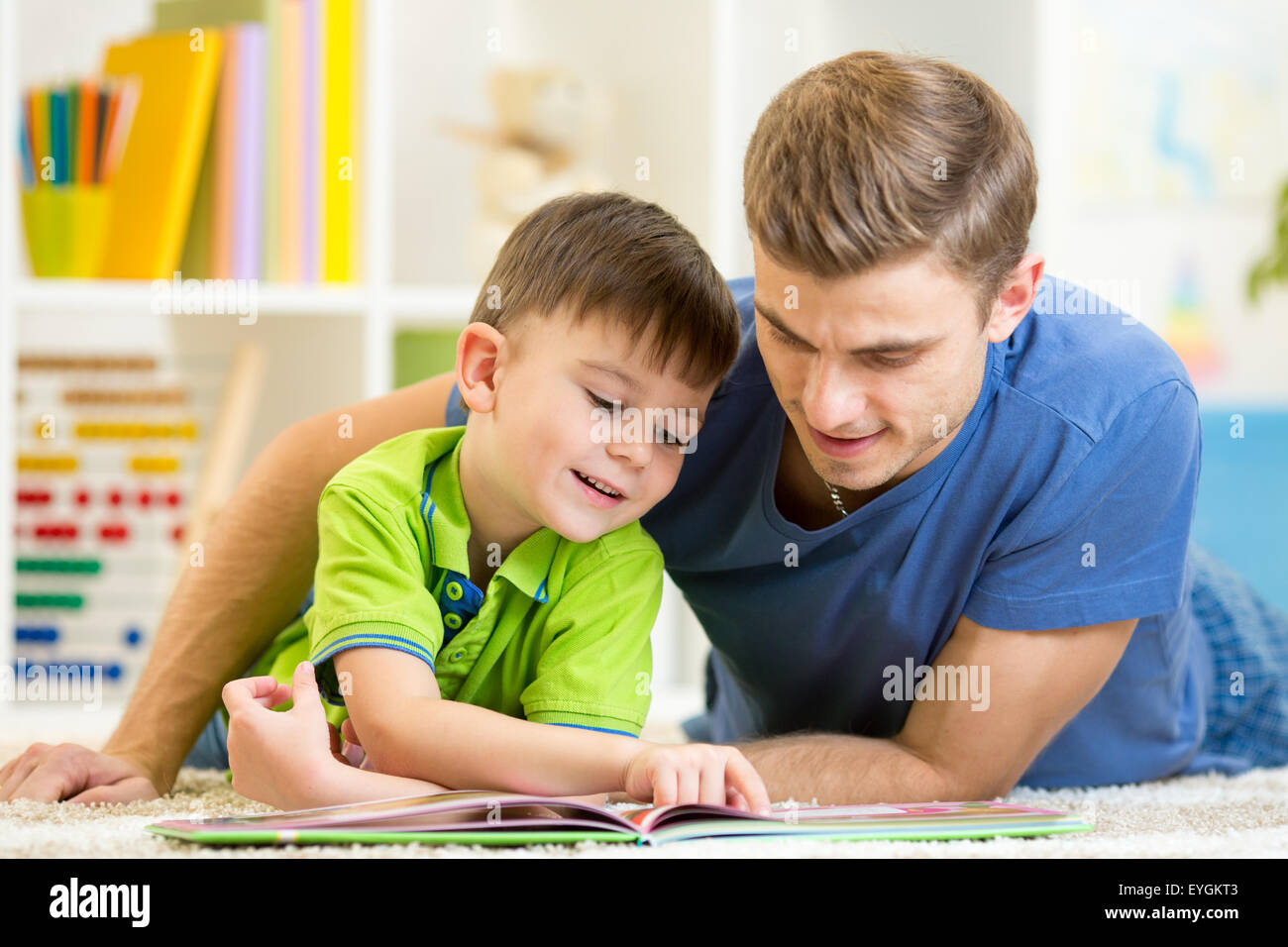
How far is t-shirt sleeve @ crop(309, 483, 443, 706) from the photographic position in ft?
2.96

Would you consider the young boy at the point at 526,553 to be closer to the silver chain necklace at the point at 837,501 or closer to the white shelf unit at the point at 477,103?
the silver chain necklace at the point at 837,501

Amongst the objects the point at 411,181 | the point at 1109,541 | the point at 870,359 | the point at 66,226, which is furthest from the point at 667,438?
the point at 411,181

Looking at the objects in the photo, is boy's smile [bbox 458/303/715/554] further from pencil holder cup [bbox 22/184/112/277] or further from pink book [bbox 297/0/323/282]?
pencil holder cup [bbox 22/184/112/277]

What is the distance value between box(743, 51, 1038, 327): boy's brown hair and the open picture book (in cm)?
38

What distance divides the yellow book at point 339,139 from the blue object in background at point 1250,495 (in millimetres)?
1875

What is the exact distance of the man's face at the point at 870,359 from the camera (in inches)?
36.2

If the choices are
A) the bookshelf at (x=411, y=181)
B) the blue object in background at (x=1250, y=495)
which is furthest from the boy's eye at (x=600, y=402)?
the blue object in background at (x=1250, y=495)

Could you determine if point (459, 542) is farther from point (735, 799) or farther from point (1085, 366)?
point (1085, 366)

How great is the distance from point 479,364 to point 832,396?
0.29 m

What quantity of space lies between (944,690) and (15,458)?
158cm

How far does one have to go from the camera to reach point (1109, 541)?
1.04 metres

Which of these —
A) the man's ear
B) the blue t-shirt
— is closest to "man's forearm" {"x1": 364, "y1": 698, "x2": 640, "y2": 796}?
the blue t-shirt
